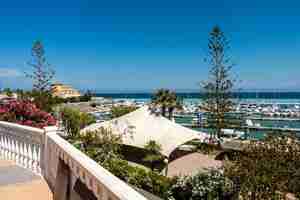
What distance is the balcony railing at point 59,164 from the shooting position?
1741 millimetres

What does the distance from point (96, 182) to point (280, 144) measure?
4833mm

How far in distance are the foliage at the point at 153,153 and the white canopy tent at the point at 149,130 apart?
0.20 meters

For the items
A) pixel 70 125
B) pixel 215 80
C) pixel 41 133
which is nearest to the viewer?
pixel 41 133

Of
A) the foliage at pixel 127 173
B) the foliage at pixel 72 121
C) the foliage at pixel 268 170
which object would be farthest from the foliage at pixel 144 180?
the foliage at pixel 72 121

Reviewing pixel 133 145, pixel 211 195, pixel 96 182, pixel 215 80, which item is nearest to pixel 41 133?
pixel 96 182

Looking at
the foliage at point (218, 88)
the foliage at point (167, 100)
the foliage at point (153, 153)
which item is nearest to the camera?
the foliage at point (153, 153)

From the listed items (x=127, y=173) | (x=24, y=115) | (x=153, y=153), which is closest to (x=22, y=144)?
(x=24, y=115)

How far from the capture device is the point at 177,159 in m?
13.4

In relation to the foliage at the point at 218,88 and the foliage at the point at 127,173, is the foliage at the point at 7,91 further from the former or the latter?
the foliage at the point at 127,173

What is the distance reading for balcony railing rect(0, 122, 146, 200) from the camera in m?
1.74

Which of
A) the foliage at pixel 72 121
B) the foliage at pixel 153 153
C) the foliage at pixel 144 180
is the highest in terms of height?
the foliage at pixel 72 121

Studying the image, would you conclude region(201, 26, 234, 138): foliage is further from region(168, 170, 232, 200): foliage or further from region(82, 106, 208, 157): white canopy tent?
region(168, 170, 232, 200): foliage

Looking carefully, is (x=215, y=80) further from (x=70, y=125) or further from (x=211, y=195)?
(x=211, y=195)

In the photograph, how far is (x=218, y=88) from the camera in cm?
1695
